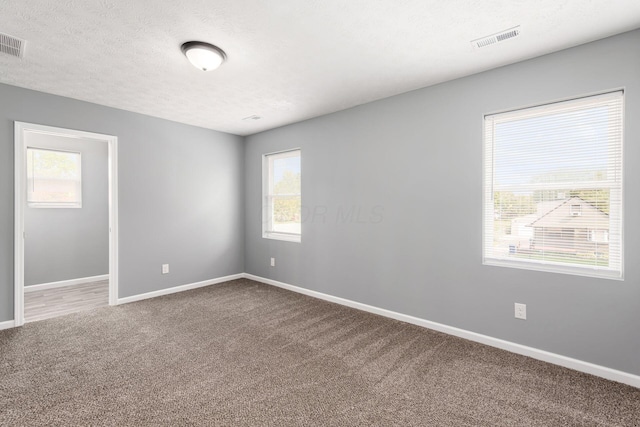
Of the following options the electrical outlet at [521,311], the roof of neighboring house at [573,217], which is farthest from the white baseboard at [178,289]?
the roof of neighboring house at [573,217]

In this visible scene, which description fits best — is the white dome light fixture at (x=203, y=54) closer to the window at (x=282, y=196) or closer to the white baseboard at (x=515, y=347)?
the window at (x=282, y=196)

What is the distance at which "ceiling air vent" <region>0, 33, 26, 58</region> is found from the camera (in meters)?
2.31

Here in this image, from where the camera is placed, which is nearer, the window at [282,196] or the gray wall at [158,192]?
the gray wall at [158,192]

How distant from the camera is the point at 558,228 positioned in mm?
2574

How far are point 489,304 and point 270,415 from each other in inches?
85.0

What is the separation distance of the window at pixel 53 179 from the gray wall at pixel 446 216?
139 inches

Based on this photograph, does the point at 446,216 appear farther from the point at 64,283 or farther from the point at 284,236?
the point at 64,283

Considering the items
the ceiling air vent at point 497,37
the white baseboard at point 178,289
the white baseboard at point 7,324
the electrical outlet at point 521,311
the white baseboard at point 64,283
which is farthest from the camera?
the white baseboard at point 64,283

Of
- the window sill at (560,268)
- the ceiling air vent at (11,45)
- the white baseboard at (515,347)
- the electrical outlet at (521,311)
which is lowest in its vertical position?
the white baseboard at (515,347)

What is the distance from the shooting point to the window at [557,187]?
2.35 m

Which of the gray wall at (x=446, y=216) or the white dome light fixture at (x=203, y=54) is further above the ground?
the white dome light fixture at (x=203, y=54)

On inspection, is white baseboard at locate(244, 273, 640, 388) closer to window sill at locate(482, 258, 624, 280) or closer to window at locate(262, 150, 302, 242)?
window sill at locate(482, 258, 624, 280)

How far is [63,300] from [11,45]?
3307mm

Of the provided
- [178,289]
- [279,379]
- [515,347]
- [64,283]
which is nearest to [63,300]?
[64,283]
